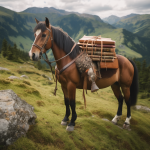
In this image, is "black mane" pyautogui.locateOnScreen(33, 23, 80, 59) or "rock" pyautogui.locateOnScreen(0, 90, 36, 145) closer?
"rock" pyautogui.locateOnScreen(0, 90, 36, 145)

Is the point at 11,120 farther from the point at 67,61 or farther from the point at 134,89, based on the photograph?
the point at 134,89

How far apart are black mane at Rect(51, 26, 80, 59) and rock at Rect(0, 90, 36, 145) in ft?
9.47

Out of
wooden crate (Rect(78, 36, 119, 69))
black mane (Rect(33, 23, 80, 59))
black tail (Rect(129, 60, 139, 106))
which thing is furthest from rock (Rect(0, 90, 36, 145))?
black tail (Rect(129, 60, 139, 106))

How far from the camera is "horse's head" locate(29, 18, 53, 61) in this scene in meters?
4.25

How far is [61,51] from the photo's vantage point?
504 centimetres

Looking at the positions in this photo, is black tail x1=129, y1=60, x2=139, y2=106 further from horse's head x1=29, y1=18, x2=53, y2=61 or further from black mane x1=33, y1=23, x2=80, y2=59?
horse's head x1=29, y1=18, x2=53, y2=61

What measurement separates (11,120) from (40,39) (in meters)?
2.94

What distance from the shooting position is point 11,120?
3.65 meters

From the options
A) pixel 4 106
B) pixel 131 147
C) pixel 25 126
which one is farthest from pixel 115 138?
pixel 4 106

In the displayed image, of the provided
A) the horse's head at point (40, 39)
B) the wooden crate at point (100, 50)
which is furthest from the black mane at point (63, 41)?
the wooden crate at point (100, 50)

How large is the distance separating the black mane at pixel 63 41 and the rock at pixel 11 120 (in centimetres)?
289

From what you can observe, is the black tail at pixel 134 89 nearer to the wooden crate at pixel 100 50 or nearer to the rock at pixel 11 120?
the wooden crate at pixel 100 50

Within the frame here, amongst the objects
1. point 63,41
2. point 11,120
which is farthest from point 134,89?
point 11,120

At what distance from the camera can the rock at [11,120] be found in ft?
11.2
